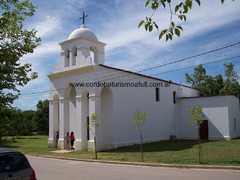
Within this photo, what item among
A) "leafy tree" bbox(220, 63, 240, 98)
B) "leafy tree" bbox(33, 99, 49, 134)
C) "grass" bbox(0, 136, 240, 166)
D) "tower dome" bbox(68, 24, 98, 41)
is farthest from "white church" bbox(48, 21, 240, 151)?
"leafy tree" bbox(33, 99, 49, 134)

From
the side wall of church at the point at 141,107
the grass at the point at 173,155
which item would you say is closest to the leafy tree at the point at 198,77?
the side wall of church at the point at 141,107

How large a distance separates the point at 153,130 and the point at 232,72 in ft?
81.3

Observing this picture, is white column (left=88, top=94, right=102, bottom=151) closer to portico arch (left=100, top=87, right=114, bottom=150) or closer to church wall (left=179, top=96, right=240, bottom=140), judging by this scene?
portico arch (left=100, top=87, right=114, bottom=150)

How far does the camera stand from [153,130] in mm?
25359

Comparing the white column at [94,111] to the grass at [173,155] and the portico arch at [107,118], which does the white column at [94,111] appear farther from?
the portico arch at [107,118]

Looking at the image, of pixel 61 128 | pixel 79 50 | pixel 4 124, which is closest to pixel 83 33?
pixel 79 50

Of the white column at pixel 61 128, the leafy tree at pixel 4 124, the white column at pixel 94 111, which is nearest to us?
the leafy tree at pixel 4 124

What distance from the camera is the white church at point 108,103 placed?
794 inches

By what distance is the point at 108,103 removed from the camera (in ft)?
68.5

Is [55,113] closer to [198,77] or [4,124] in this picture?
[4,124]

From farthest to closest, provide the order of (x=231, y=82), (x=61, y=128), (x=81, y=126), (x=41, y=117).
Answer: (x=41, y=117)
(x=231, y=82)
(x=61, y=128)
(x=81, y=126)

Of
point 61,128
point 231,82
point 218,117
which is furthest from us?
point 231,82

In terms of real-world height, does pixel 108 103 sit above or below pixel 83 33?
below

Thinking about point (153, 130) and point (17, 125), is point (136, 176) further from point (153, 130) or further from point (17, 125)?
point (153, 130)
